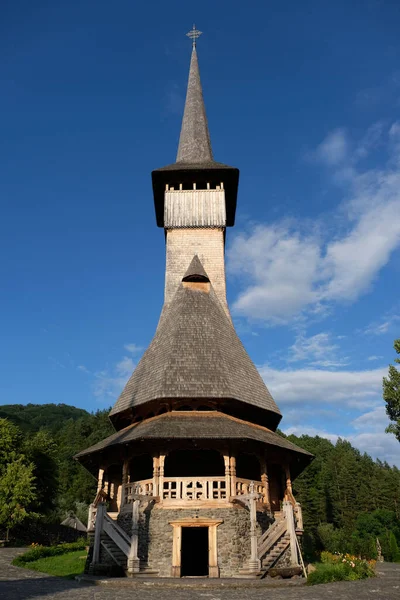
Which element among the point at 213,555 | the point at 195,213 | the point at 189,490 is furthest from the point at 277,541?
the point at 195,213

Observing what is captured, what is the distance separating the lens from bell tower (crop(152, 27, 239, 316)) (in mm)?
26047

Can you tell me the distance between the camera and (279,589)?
12227mm

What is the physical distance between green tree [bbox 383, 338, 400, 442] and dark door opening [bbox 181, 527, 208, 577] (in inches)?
485

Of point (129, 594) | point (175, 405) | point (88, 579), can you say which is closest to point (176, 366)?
point (175, 405)

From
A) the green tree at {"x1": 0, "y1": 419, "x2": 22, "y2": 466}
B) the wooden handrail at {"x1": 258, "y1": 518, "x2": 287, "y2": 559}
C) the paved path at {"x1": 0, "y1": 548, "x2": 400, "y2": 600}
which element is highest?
the green tree at {"x1": 0, "y1": 419, "x2": 22, "y2": 466}

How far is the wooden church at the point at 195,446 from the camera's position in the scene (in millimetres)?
15422

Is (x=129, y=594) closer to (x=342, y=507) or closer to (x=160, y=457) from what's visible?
(x=160, y=457)

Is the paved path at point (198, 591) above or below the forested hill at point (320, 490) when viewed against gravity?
below

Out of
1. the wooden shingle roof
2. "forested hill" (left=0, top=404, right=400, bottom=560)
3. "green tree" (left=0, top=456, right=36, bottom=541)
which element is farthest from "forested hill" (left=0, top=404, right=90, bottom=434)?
the wooden shingle roof

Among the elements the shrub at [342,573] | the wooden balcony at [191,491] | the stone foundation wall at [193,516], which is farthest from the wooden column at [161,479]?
the shrub at [342,573]

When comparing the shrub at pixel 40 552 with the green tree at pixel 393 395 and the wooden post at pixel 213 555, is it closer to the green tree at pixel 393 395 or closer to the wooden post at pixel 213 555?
the wooden post at pixel 213 555

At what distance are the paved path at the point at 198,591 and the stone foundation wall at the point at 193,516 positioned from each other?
82.6 inches

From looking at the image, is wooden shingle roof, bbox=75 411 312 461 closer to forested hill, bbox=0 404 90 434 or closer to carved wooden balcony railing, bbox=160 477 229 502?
carved wooden balcony railing, bbox=160 477 229 502

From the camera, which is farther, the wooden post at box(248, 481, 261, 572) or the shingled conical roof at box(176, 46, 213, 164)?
the shingled conical roof at box(176, 46, 213, 164)
